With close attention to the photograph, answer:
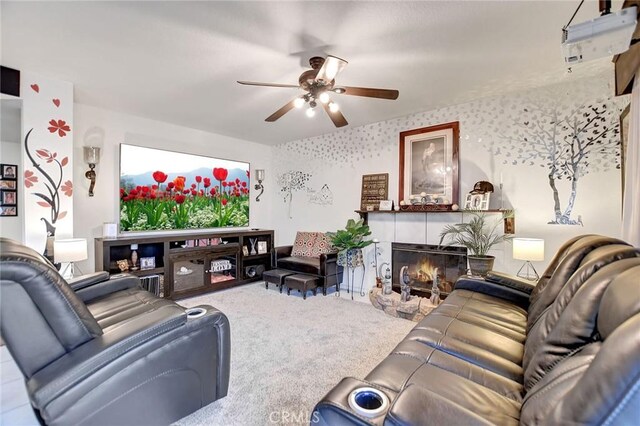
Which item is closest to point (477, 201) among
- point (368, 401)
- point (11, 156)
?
point (368, 401)

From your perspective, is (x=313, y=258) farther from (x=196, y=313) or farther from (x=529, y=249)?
(x=196, y=313)

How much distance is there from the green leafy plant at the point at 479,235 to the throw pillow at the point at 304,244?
218 centimetres

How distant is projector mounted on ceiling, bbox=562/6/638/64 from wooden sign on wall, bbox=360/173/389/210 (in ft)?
9.31

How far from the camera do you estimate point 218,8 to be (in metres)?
1.92

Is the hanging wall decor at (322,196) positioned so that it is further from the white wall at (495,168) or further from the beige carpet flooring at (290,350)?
the beige carpet flooring at (290,350)

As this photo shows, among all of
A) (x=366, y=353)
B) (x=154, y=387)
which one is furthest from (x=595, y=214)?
(x=154, y=387)

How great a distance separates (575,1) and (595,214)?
2086 millimetres

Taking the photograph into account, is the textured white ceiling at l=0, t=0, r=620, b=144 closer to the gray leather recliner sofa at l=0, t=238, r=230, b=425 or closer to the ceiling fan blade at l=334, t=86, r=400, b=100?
the ceiling fan blade at l=334, t=86, r=400, b=100

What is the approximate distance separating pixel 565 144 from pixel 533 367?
2923 mm

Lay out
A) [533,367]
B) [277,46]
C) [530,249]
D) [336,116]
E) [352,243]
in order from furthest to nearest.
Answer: [352,243] → [530,249] → [336,116] → [277,46] → [533,367]

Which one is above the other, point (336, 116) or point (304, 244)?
point (336, 116)

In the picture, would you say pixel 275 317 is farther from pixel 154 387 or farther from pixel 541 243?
pixel 541 243

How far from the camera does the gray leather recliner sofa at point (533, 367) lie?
636 millimetres

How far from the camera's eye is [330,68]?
7.12 ft
